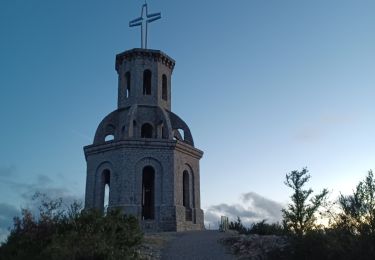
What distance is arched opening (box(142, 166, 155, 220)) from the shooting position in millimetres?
29092

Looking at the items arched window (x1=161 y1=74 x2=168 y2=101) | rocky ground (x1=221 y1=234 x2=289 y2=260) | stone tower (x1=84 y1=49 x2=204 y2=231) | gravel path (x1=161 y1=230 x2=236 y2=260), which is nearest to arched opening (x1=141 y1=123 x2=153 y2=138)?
stone tower (x1=84 y1=49 x2=204 y2=231)

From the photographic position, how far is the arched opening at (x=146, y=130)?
98.3ft

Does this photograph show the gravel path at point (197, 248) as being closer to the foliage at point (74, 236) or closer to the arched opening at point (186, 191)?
the foliage at point (74, 236)

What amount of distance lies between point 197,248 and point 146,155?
28.6 feet

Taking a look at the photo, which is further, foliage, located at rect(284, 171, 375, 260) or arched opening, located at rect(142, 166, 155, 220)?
arched opening, located at rect(142, 166, 155, 220)

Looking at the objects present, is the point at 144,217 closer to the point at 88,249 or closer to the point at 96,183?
the point at 96,183

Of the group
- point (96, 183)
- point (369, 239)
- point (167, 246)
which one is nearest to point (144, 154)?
point (96, 183)

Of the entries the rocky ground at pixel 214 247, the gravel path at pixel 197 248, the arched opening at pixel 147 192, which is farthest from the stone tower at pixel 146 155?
the rocky ground at pixel 214 247

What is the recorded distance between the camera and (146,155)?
27.2 metres

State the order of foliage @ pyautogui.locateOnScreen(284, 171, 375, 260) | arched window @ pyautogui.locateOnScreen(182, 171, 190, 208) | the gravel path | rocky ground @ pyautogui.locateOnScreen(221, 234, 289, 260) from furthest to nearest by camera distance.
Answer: arched window @ pyautogui.locateOnScreen(182, 171, 190, 208) → the gravel path → rocky ground @ pyautogui.locateOnScreen(221, 234, 289, 260) → foliage @ pyautogui.locateOnScreen(284, 171, 375, 260)

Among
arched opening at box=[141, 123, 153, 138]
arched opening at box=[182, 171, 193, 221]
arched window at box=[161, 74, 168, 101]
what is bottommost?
arched opening at box=[182, 171, 193, 221]

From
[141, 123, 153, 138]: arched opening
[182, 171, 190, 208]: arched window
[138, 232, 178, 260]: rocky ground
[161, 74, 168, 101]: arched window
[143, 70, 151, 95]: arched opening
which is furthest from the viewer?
[161, 74, 168, 101]: arched window

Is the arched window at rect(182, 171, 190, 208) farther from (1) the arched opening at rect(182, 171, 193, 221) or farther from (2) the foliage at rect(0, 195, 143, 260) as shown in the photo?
(2) the foliage at rect(0, 195, 143, 260)

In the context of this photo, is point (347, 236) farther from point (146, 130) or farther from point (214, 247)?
point (146, 130)
